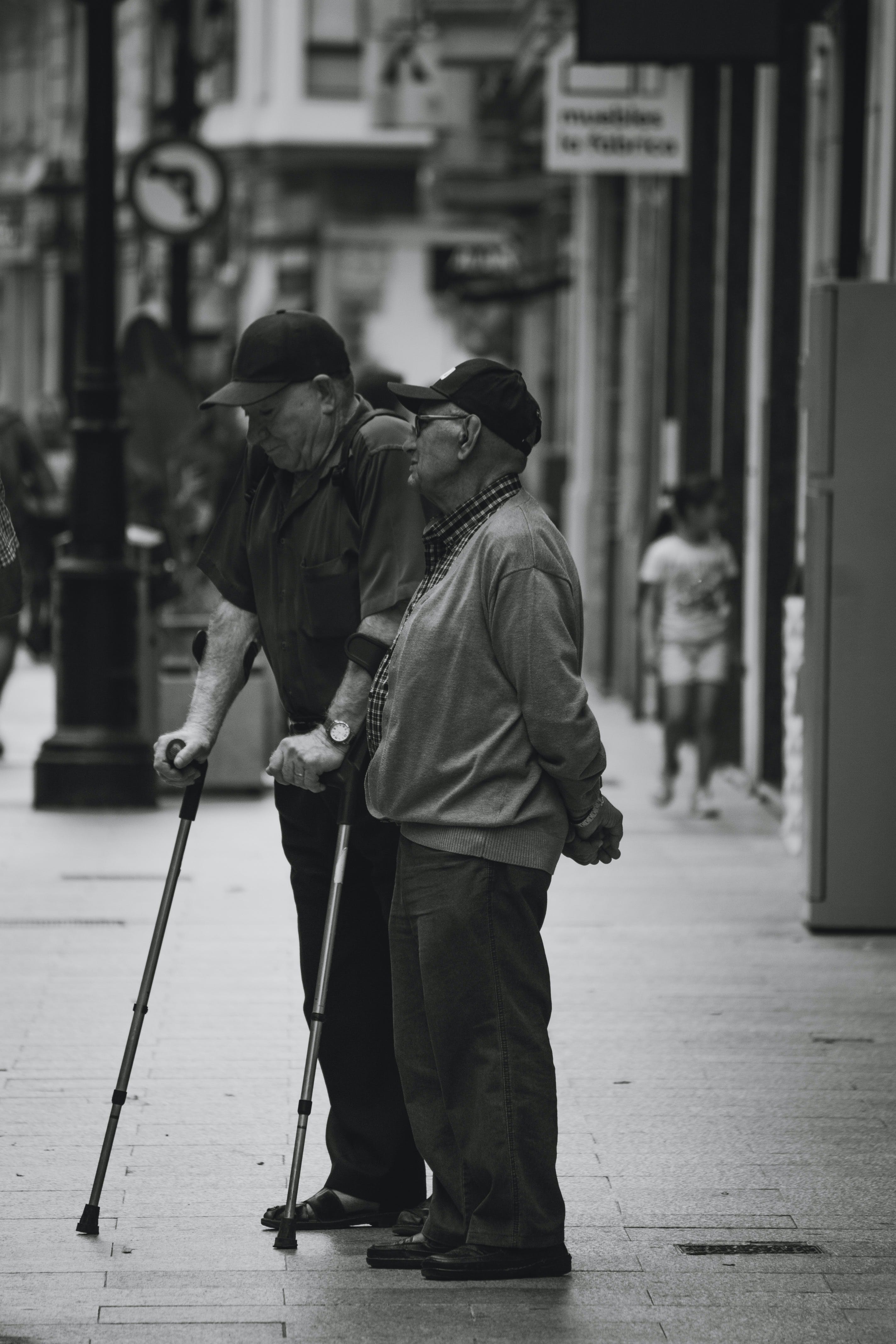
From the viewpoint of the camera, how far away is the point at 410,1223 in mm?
5137

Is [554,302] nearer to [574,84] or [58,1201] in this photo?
[574,84]

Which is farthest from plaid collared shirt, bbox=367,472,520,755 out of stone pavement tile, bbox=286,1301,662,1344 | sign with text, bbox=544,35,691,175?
sign with text, bbox=544,35,691,175

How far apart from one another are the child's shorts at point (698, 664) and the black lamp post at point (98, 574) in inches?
107

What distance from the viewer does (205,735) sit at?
517 centimetres

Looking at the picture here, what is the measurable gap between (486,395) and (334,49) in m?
38.1

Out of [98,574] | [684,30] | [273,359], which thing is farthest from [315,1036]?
[98,574]

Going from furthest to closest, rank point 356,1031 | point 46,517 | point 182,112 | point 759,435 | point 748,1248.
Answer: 1. point 182,112
2. point 46,517
3. point 759,435
4. point 356,1031
5. point 748,1248

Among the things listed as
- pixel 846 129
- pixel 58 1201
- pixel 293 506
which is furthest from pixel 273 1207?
pixel 846 129

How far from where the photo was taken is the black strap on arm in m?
4.93

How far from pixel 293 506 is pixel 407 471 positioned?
28cm

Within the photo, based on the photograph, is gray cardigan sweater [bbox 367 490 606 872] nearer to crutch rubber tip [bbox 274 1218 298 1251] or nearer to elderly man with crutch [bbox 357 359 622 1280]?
elderly man with crutch [bbox 357 359 622 1280]

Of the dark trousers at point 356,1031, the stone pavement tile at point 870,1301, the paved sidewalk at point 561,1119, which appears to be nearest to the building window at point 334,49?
the paved sidewalk at point 561,1119

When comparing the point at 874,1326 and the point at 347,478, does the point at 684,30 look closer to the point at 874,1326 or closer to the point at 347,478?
the point at 347,478

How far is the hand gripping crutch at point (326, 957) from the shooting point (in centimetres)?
488
